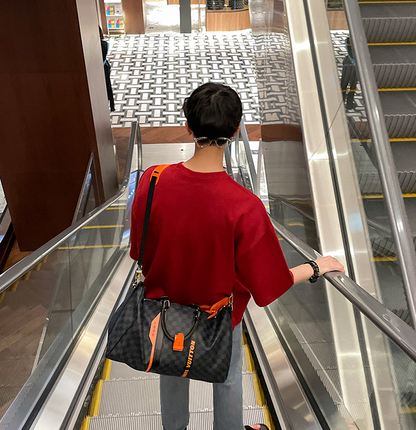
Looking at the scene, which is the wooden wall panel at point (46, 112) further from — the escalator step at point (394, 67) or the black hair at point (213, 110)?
the black hair at point (213, 110)

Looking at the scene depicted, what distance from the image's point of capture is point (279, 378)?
1.96 meters

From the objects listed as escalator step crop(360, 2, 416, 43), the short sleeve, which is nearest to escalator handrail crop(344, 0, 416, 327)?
the short sleeve

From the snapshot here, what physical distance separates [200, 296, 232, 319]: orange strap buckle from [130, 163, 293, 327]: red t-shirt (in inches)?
0.6

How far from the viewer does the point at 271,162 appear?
3936mm

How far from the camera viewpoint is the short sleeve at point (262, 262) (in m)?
1.09

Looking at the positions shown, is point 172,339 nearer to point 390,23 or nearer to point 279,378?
point 279,378

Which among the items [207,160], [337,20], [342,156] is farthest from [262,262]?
[337,20]

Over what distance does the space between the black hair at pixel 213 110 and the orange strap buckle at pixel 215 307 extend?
1.55 feet

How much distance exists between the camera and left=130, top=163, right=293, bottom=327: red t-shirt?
1086mm

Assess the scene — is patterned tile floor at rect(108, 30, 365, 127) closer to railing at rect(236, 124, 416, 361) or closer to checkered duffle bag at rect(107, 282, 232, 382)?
railing at rect(236, 124, 416, 361)

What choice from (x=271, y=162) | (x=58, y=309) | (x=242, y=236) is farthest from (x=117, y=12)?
(x=242, y=236)

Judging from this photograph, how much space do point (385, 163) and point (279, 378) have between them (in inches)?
42.2

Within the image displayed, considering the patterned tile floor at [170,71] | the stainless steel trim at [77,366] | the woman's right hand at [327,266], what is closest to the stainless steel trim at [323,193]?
the woman's right hand at [327,266]

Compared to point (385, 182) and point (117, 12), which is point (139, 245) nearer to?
point (385, 182)
